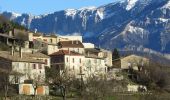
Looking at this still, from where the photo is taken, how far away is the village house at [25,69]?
93000mm

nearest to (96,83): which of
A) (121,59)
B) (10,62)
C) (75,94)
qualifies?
(75,94)

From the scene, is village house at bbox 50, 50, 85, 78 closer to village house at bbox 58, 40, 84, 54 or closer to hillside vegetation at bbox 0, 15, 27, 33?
village house at bbox 58, 40, 84, 54

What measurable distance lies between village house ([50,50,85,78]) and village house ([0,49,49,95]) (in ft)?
22.1

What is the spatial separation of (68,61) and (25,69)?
16.8m

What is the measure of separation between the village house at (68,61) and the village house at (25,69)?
6.73m

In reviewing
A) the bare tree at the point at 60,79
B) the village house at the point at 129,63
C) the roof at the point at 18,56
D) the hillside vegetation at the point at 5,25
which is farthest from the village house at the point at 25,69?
the village house at the point at 129,63

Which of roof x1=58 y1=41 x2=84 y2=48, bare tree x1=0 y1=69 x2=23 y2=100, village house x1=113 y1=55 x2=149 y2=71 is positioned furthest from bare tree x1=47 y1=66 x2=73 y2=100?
village house x1=113 y1=55 x2=149 y2=71

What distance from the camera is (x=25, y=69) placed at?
9969 centimetres

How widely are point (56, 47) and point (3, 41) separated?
1010 centimetres

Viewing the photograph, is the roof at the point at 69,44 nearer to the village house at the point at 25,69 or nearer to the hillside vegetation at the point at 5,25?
the hillside vegetation at the point at 5,25

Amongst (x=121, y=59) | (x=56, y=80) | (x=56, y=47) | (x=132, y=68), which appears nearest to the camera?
(x=56, y=80)

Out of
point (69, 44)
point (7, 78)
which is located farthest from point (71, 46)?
point (7, 78)

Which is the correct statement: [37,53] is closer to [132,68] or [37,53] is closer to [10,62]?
[10,62]

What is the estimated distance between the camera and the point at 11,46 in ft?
374
